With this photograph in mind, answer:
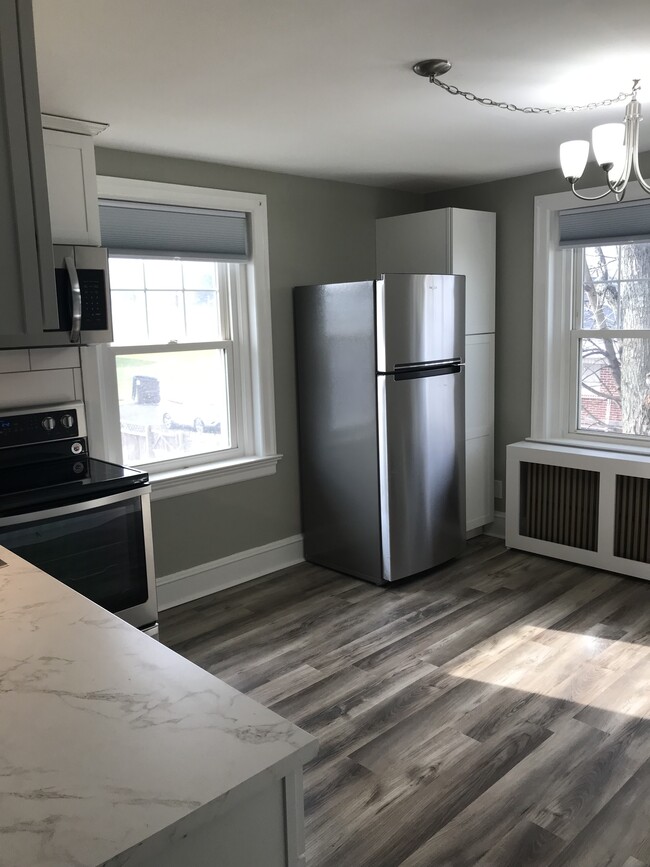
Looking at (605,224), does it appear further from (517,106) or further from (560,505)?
(560,505)

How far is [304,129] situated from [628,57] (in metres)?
1.27

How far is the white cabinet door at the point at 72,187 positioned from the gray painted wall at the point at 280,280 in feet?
1.66

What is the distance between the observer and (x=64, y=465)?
2.75m

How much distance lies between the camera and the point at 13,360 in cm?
279

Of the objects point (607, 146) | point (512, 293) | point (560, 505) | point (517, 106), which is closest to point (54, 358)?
point (517, 106)

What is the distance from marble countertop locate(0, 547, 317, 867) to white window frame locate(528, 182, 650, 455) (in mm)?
3399

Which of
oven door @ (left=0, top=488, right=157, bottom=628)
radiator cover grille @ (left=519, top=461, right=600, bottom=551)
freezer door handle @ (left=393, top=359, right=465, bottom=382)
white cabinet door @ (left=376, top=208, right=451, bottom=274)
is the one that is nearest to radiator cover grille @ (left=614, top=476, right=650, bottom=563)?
radiator cover grille @ (left=519, top=461, right=600, bottom=551)

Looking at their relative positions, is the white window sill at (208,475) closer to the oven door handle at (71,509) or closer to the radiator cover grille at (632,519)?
the oven door handle at (71,509)

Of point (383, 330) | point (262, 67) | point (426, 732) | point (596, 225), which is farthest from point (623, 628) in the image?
point (262, 67)

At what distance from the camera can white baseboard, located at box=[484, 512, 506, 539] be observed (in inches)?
178

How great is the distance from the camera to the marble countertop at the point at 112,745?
81 centimetres

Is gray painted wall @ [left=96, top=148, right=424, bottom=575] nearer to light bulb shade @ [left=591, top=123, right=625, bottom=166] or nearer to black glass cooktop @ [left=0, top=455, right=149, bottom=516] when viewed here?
black glass cooktop @ [left=0, top=455, right=149, bottom=516]

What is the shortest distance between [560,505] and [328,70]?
9.00ft

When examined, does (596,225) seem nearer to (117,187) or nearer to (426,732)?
(117,187)
